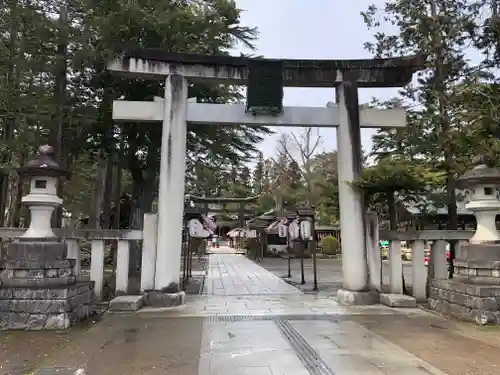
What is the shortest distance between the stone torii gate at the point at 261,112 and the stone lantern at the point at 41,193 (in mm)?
1962

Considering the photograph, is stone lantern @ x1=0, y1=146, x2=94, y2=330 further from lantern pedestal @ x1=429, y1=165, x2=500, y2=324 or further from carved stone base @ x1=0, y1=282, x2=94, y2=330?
lantern pedestal @ x1=429, y1=165, x2=500, y2=324

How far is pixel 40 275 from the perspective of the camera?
661 centimetres

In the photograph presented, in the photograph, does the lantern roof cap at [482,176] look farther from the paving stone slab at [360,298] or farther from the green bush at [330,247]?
the green bush at [330,247]

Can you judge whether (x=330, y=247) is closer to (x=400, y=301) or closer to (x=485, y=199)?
(x=400, y=301)

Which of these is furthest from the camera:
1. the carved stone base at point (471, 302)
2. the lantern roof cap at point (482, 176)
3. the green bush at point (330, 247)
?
the green bush at point (330, 247)

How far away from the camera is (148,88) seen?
1228 centimetres

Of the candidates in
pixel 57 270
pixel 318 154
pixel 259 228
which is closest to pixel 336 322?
pixel 57 270

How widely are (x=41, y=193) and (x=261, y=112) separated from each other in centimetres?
467

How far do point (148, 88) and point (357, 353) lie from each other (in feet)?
31.6

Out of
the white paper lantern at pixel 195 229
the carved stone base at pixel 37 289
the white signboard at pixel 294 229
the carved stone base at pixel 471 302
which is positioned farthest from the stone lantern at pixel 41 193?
the white signboard at pixel 294 229

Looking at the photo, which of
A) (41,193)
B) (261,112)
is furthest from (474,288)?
(41,193)

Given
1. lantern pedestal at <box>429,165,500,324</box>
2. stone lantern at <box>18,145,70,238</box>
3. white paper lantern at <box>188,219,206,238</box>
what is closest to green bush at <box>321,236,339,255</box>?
white paper lantern at <box>188,219,206,238</box>

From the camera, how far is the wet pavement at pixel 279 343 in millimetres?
4633

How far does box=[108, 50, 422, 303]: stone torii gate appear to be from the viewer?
8.81m
